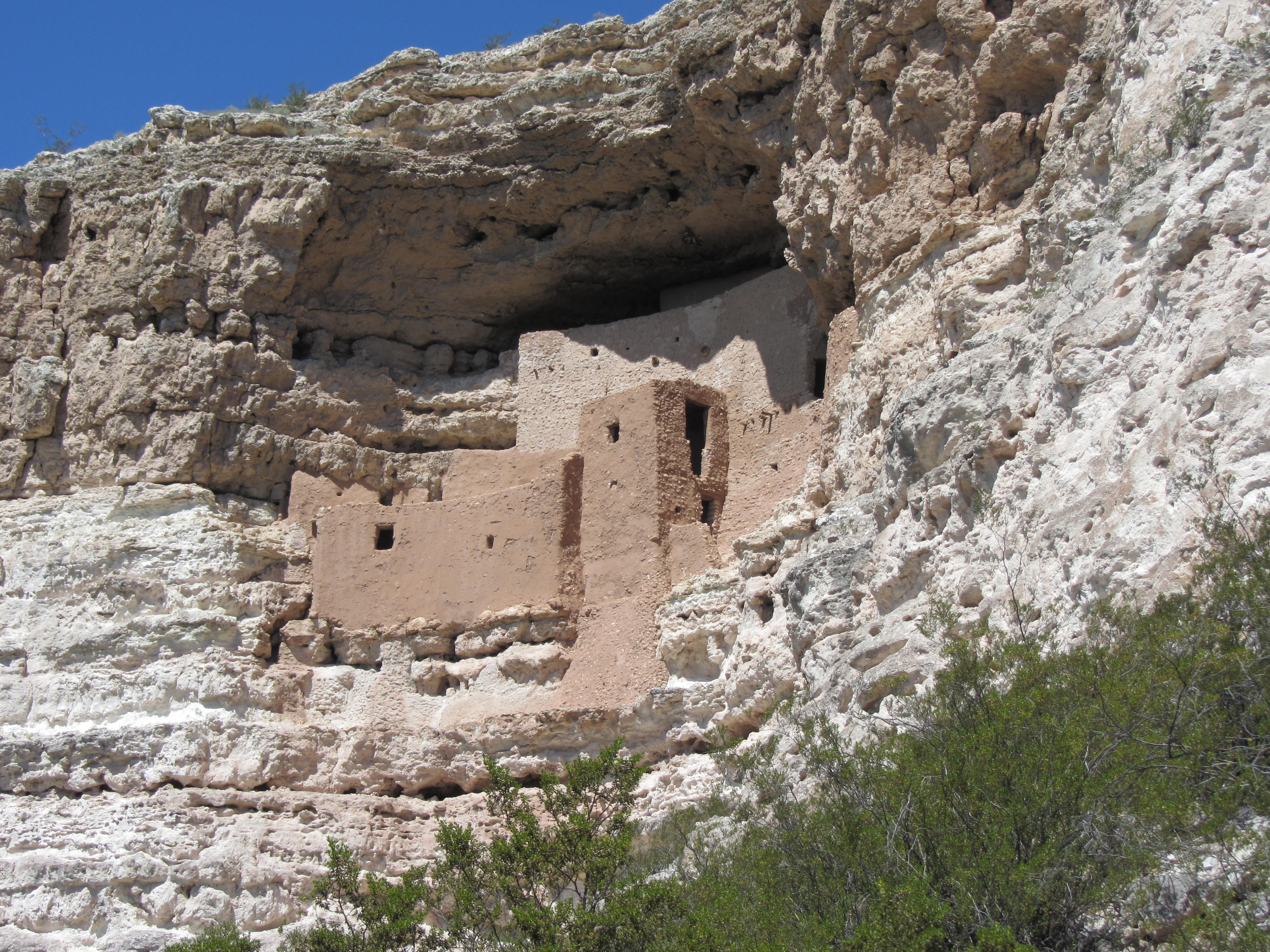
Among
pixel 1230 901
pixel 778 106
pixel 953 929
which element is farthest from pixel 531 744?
pixel 1230 901

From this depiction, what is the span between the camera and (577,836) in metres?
8.97

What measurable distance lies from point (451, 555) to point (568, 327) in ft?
17.0

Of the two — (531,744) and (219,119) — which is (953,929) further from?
(219,119)

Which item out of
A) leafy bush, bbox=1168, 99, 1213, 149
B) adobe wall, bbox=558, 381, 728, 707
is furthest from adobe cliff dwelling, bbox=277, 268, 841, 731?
leafy bush, bbox=1168, 99, 1213, 149

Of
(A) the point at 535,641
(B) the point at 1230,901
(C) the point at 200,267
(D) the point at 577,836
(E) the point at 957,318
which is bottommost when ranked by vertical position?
(B) the point at 1230,901

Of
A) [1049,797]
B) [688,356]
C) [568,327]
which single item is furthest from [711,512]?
[1049,797]

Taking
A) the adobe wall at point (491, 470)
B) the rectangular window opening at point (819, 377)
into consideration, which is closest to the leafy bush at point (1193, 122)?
the rectangular window opening at point (819, 377)

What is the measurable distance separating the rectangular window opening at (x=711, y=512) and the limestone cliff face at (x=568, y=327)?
55.3 inches

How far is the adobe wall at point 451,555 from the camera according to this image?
1605cm

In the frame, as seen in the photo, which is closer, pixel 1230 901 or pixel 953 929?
pixel 1230 901

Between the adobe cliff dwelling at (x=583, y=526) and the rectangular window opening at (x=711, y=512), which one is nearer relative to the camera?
the adobe cliff dwelling at (x=583, y=526)

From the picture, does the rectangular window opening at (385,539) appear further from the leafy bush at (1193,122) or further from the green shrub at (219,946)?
the leafy bush at (1193,122)

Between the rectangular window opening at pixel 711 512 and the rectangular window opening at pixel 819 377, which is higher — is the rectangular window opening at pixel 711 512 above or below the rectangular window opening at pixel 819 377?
below

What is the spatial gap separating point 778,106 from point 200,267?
7.31 meters
